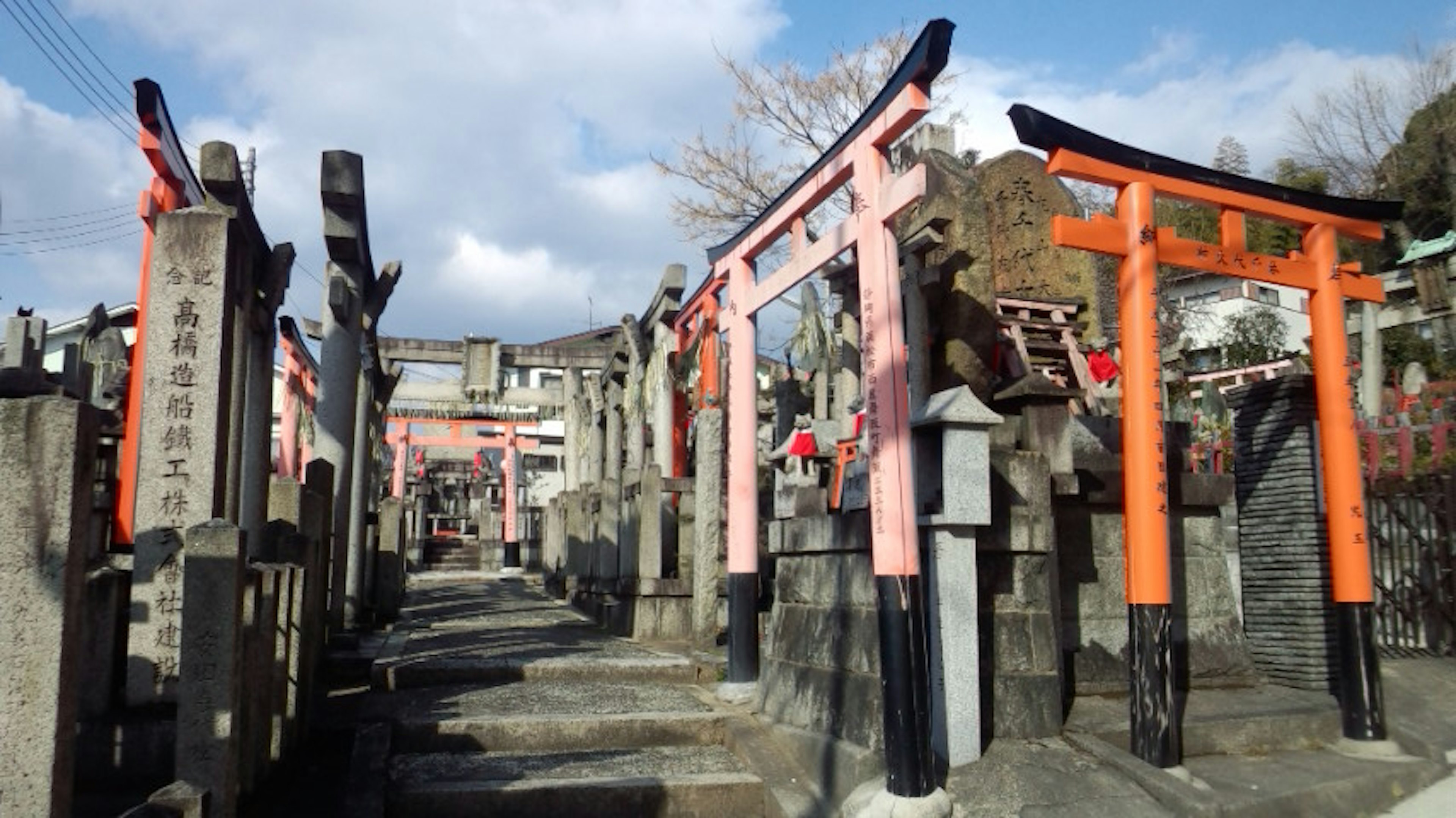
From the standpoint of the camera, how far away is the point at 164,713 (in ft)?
21.6

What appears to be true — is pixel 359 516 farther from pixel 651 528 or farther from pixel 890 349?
pixel 890 349

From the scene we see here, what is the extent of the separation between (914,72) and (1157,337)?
241cm

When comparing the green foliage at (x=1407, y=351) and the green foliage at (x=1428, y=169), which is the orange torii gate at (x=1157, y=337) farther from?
the green foliage at (x=1428, y=169)

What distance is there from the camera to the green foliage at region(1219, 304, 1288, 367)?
107 feet

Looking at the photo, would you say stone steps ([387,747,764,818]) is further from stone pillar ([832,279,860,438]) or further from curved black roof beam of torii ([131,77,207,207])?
curved black roof beam of torii ([131,77,207,207])

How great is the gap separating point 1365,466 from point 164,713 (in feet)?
57.7

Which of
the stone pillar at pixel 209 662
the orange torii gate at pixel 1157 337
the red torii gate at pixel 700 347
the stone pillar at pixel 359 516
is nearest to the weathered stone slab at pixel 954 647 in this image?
the orange torii gate at pixel 1157 337

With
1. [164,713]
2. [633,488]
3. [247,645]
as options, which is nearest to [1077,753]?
[247,645]

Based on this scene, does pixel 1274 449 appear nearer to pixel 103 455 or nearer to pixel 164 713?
pixel 164 713

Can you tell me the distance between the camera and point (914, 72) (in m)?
6.18

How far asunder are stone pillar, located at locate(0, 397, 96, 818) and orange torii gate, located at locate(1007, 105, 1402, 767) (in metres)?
5.53

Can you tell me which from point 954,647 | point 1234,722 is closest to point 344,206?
point 954,647

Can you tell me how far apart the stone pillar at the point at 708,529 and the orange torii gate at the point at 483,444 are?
22.6 meters

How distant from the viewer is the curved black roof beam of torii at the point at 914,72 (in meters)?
6.00
